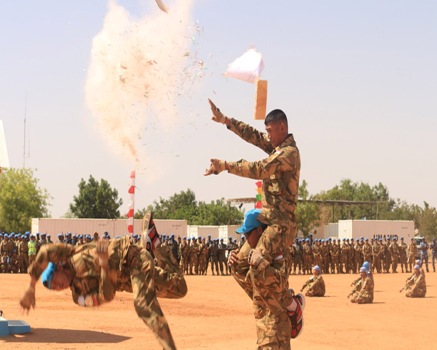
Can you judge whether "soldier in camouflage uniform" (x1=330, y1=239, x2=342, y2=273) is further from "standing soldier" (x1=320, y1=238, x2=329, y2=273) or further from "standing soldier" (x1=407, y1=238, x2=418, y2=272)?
"standing soldier" (x1=407, y1=238, x2=418, y2=272)

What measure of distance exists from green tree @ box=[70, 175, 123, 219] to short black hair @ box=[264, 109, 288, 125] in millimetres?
64043

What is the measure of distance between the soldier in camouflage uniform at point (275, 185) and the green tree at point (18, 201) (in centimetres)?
5723

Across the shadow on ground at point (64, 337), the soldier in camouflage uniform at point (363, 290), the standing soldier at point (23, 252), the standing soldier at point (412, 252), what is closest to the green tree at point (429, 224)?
the standing soldier at point (412, 252)

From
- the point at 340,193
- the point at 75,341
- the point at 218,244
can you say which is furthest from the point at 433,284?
the point at 340,193

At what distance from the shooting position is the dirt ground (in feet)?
43.1

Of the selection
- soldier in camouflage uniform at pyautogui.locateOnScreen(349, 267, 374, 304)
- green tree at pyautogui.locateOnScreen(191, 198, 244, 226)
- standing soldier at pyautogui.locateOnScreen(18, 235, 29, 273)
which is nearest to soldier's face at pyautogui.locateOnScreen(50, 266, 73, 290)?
soldier in camouflage uniform at pyautogui.locateOnScreen(349, 267, 374, 304)

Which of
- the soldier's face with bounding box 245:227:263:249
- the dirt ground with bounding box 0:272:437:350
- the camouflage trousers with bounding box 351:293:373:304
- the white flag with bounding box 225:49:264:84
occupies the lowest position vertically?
the dirt ground with bounding box 0:272:437:350

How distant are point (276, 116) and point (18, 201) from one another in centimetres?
5822

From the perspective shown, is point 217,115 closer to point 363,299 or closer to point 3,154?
point 3,154

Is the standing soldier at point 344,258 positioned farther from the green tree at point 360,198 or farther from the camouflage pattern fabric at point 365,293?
the green tree at point 360,198

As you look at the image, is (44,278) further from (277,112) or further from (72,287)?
(277,112)

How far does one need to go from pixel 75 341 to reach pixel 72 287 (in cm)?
652

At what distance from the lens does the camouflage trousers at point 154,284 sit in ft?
20.9

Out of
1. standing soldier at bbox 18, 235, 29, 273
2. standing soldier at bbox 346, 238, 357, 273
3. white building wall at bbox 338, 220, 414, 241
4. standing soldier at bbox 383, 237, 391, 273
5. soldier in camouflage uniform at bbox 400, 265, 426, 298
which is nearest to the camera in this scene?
soldier in camouflage uniform at bbox 400, 265, 426, 298
